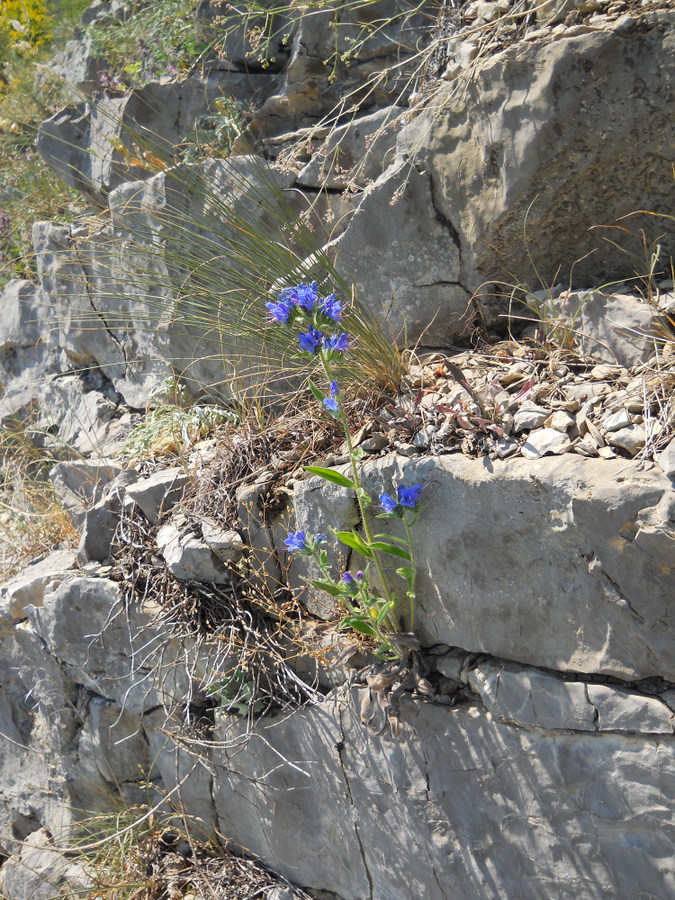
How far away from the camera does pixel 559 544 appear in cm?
184

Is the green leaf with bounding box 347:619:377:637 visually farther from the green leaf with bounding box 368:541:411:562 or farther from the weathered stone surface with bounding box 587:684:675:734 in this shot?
the weathered stone surface with bounding box 587:684:675:734

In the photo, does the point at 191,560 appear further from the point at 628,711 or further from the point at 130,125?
the point at 130,125

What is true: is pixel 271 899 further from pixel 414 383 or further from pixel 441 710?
pixel 414 383

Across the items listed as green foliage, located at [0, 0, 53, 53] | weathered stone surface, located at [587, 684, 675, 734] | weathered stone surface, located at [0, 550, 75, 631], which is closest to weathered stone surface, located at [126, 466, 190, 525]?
weathered stone surface, located at [0, 550, 75, 631]

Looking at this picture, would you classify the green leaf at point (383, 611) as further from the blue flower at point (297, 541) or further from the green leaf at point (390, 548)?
the blue flower at point (297, 541)

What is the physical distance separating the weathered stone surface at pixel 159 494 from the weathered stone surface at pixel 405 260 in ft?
3.54

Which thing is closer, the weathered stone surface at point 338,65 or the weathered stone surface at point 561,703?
the weathered stone surface at point 561,703

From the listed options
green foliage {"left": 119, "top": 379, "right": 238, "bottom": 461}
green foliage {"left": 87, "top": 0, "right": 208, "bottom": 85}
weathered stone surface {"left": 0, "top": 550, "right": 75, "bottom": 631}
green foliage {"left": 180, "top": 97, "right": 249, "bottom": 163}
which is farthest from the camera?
green foliage {"left": 87, "top": 0, "right": 208, "bottom": 85}

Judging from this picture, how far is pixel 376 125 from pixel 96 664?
8.67 ft

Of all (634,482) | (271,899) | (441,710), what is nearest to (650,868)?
(441,710)

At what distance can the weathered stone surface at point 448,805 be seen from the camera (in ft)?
5.93

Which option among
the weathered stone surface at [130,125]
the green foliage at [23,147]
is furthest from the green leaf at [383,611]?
the green foliage at [23,147]

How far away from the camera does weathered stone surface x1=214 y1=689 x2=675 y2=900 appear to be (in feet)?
5.93

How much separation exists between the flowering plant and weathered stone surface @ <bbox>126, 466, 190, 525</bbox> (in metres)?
0.86
